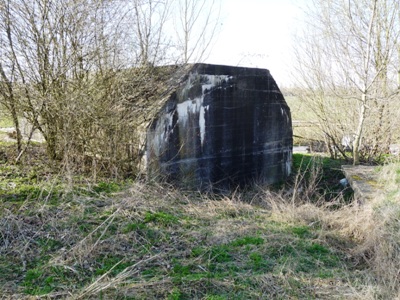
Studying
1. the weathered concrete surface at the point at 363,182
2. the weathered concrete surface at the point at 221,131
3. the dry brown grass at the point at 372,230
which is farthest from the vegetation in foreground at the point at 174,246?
the weathered concrete surface at the point at 221,131

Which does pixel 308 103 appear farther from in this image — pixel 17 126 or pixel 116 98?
pixel 17 126

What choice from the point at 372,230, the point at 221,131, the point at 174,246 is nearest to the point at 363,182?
the point at 372,230

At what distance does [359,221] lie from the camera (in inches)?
195

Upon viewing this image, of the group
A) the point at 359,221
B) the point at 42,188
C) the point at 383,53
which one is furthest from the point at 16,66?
the point at 383,53

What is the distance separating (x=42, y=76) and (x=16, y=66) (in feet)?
1.25

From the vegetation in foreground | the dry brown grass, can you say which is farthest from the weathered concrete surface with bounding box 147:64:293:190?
the dry brown grass

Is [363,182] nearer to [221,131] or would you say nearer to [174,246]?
[221,131]

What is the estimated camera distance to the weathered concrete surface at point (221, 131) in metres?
6.63

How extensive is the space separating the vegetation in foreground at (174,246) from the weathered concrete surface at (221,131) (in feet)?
3.88

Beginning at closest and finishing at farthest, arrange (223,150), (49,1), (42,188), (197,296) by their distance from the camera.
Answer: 1. (197,296)
2. (42,188)
3. (49,1)
4. (223,150)

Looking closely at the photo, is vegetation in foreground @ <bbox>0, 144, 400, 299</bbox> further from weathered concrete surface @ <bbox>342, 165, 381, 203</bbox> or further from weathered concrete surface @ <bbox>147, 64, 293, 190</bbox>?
weathered concrete surface @ <bbox>147, 64, 293, 190</bbox>

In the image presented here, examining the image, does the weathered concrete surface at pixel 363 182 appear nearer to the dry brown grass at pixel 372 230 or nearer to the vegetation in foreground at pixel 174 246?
the dry brown grass at pixel 372 230

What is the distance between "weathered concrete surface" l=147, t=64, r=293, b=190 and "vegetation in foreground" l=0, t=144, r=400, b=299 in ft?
3.88

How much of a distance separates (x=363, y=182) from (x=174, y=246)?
4256 millimetres
